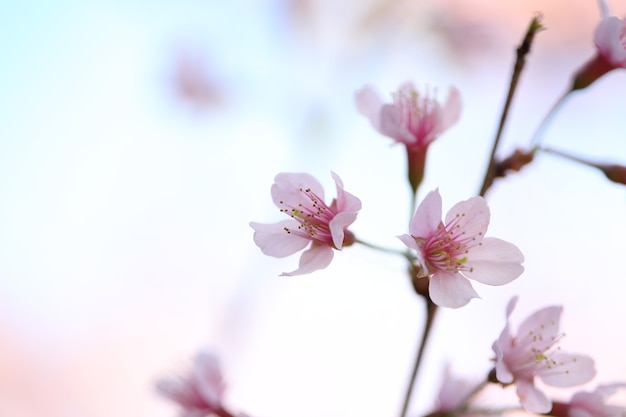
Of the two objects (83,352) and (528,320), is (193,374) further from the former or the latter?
(83,352)

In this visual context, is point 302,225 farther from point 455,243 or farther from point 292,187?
point 455,243

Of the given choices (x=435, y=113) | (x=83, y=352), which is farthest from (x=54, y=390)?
(x=435, y=113)

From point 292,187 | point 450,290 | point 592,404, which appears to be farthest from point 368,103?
point 592,404

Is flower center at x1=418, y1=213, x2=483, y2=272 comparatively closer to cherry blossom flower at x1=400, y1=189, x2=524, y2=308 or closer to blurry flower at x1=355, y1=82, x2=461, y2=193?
cherry blossom flower at x1=400, y1=189, x2=524, y2=308

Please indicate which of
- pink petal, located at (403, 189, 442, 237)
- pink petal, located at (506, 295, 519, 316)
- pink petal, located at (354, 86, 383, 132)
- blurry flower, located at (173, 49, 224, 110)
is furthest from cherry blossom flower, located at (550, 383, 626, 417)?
Result: blurry flower, located at (173, 49, 224, 110)

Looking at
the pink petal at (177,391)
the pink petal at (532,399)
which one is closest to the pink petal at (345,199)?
the pink petal at (532,399)

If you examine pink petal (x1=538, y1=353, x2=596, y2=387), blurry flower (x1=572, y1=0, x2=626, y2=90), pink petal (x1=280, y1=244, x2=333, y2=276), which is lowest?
pink petal (x1=538, y1=353, x2=596, y2=387)

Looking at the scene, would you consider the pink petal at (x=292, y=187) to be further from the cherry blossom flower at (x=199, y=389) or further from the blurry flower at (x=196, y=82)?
the blurry flower at (x=196, y=82)
